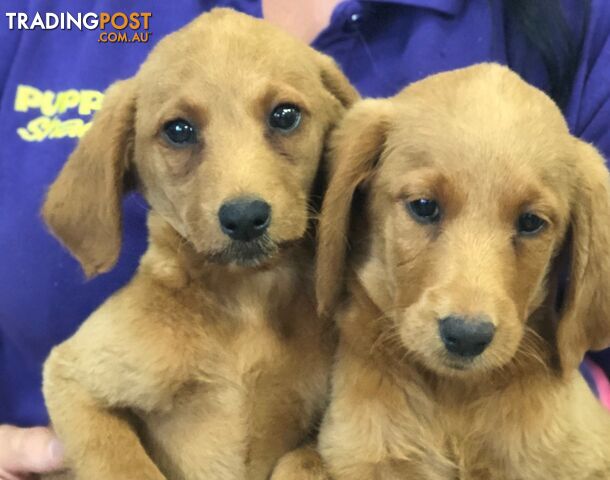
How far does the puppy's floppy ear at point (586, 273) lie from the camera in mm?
1481

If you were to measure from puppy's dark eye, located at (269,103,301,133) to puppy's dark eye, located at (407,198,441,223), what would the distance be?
29 cm

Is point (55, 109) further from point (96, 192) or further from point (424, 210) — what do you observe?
point (424, 210)

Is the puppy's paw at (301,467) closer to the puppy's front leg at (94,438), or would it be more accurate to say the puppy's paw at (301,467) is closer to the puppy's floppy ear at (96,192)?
the puppy's front leg at (94,438)

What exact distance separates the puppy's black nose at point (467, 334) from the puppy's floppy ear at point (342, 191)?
0.89 feet

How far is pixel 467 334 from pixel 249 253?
1.29 ft

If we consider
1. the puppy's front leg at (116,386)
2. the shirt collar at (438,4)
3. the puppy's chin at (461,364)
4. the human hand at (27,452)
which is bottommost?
the human hand at (27,452)

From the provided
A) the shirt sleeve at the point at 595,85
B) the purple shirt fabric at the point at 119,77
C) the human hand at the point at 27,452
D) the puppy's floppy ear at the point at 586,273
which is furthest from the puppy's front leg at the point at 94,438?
the shirt sleeve at the point at 595,85

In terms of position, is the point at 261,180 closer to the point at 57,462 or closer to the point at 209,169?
the point at 209,169

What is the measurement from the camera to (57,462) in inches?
71.6

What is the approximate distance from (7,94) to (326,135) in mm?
812

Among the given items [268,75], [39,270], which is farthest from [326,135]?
[39,270]

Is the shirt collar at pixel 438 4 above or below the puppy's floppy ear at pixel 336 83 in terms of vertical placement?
above

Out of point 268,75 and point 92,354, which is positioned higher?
point 268,75

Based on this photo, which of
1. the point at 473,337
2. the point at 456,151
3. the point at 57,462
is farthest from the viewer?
the point at 57,462
